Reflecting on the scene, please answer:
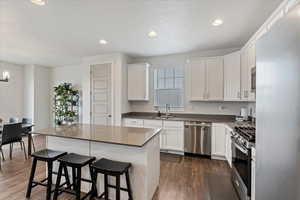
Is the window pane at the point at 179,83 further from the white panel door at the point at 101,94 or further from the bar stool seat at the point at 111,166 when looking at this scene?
the bar stool seat at the point at 111,166

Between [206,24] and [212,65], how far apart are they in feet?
4.38

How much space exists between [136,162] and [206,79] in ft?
9.20

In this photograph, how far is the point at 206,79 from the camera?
12.6 feet

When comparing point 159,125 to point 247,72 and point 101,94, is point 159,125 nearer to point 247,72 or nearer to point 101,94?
point 101,94

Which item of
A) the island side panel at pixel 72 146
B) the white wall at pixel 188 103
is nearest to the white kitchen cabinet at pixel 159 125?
the white wall at pixel 188 103

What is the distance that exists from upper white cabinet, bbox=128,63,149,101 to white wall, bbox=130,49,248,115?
0.29m

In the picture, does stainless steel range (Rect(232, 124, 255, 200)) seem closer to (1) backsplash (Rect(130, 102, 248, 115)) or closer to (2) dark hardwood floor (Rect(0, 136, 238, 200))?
(2) dark hardwood floor (Rect(0, 136, 238, 200))

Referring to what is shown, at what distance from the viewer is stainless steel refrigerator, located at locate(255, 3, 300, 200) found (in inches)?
27.3

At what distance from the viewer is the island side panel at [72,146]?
2.24 m

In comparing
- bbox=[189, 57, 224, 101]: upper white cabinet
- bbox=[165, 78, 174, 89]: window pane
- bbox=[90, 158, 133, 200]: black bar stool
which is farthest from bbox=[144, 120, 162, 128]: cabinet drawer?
bbox=[90, 158, 133, 200]: black bar stool

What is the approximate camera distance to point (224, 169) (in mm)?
3131

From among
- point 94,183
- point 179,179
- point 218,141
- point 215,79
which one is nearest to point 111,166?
point 94,183

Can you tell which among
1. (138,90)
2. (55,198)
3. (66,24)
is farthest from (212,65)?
(55,198)

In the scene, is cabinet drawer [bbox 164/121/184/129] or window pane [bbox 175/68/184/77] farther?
window pane [bbox 175/68/184/77]
